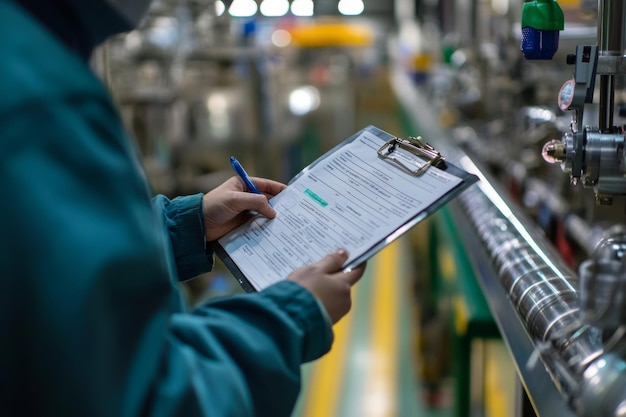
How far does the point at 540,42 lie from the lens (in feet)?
3.97

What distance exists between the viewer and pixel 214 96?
548 cm

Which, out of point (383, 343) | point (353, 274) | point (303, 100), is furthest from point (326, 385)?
point (303, 100)

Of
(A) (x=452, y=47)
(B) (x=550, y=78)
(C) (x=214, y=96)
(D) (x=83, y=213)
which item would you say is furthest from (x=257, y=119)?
(D) (x=83, y=213)

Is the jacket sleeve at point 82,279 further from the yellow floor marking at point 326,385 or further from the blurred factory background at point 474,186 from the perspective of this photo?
the yellow floor marking at point 326,385

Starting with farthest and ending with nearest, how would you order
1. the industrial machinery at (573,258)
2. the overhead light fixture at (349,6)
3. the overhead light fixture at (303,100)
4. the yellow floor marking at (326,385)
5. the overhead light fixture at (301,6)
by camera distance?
the overhead light fixture at (349,6), the overhead light fixture at (301,6), the overhead light fixture at (303,100), the yellow floor marking at (326,385), the industrial machinery at (573,258)

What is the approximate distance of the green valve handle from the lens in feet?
3.93

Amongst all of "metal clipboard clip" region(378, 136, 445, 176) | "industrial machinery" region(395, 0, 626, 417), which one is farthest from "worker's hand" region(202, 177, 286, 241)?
"industrial machinery" region(395, 0, 626, 417)

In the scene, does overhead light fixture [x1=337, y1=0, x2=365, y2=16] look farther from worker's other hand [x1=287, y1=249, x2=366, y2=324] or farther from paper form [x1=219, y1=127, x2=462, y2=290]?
worker's other hand [x1=287, y1=249, x2=366, y2=324]

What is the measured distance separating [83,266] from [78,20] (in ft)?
0.93

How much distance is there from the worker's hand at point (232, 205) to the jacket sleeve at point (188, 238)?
0.01 meters

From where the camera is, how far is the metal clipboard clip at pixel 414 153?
1.02 meters

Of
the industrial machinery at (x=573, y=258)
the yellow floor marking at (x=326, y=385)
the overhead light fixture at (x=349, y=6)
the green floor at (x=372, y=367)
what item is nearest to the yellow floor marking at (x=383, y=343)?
the green floor at (x=372, y=367)

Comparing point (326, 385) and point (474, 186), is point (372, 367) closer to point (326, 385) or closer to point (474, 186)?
point (326, 385)

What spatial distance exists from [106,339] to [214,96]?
16.2ft
